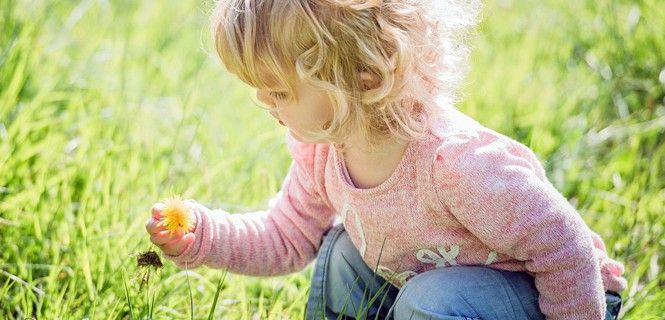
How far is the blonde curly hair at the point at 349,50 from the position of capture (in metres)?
1.48

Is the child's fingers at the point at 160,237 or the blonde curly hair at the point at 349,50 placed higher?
the blonde curly hair at the point at 349,50

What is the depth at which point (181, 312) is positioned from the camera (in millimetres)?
1841

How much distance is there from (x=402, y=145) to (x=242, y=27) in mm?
349

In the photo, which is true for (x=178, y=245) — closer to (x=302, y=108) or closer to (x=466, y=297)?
(x=302, y=108)

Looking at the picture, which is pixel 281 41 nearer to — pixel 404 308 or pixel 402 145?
pixel 402 145

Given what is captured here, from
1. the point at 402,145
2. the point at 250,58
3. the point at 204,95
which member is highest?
the point at 250,58

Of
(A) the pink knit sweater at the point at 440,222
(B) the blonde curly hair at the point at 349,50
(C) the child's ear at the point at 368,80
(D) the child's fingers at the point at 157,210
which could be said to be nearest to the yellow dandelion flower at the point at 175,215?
(D) the child's fingers at the point at 157,210

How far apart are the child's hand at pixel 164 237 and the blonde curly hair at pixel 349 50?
0.28m

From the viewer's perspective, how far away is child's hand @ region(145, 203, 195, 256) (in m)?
1.60

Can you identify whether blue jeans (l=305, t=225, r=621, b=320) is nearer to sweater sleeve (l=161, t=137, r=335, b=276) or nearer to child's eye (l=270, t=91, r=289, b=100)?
sweater sleeve (l=161, t=137, r=335, b=276)

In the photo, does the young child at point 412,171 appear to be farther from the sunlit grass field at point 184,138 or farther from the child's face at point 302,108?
the sunlit grass field at point 184,138

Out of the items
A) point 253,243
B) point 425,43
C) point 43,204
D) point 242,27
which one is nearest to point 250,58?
point 242,27

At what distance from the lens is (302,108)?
1.55 m

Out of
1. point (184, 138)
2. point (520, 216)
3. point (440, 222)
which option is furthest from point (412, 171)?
point (184, 138)
